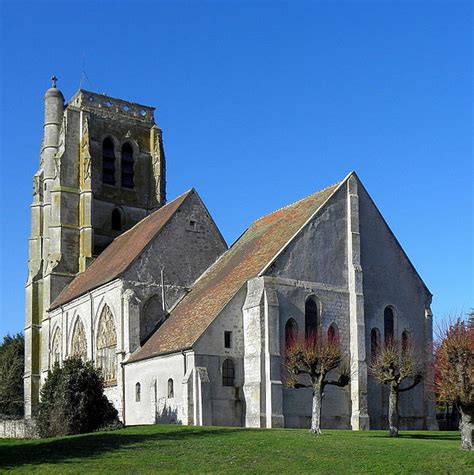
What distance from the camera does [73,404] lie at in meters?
35.5

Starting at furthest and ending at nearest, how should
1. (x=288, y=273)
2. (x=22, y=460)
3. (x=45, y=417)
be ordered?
(x=288, y=273) → (x=45, y=417) → (x=22, y=460)

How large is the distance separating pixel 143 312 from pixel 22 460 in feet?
64.5

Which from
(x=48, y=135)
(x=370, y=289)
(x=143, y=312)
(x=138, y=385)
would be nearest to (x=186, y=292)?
(x=143, y=312)

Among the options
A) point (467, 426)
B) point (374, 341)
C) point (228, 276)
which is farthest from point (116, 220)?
point (467, 426)

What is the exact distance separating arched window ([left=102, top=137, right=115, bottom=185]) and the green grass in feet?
101

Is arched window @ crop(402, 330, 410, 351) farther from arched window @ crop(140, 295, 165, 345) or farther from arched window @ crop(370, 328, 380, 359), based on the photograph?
arched window @ crop(140, 295, 165, 345)

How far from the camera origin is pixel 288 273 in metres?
38.5

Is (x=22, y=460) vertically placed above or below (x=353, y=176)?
below

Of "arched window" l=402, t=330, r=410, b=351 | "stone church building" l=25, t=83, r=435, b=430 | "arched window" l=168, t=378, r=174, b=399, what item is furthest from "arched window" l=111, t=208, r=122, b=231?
"arched window" l=402, t=330, r=410, b=351

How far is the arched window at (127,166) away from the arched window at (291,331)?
2458cm

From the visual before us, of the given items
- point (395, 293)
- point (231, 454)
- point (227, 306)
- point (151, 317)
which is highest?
point (395, 293)

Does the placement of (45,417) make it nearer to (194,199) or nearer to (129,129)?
(194,199)

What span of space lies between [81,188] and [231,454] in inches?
1389

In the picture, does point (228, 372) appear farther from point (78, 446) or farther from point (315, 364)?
point (78, 446)
